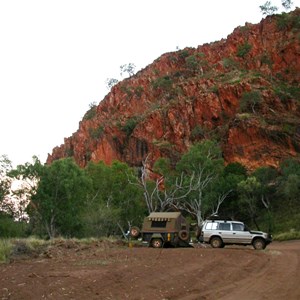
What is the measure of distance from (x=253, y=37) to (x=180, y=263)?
264ft

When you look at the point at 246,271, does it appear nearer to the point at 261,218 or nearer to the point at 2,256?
the point at 2,256

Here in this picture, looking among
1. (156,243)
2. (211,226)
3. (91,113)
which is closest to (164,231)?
(156,243)

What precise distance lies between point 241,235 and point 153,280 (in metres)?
15.3

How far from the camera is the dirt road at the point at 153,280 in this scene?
10297mm

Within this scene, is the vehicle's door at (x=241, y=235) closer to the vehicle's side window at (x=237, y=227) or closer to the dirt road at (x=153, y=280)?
the vehicle's side window at (x=237, y=227)

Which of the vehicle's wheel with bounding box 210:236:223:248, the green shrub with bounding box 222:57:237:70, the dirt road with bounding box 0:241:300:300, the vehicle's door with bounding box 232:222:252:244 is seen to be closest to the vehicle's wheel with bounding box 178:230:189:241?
the vehicle's wheel with bounding box 210:236:223:248

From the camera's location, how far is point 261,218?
176 ft

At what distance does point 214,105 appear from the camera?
7456cm

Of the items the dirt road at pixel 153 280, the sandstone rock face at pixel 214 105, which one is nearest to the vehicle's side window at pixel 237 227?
the dirt road at pixel 153 280

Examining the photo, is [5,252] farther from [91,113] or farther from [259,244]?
[91,113]

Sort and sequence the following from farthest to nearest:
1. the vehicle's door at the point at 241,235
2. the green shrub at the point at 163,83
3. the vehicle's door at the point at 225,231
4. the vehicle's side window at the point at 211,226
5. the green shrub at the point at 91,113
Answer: the green shrub at the point at 91,113 < the green shrub at the point at 163,83 < the vehicle's side window at the point at 211,226 < the vehicle's door at the point at 225,231 < the vehicle's door at the point at 241,235

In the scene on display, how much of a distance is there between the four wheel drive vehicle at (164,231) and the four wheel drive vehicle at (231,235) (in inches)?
55.1

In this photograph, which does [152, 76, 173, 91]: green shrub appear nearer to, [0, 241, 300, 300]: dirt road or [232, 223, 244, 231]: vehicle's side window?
[232, 223, 244, 231]: vehicle's side window

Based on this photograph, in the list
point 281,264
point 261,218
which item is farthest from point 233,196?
point 281,264
